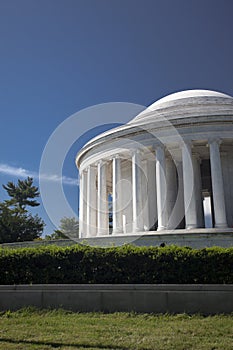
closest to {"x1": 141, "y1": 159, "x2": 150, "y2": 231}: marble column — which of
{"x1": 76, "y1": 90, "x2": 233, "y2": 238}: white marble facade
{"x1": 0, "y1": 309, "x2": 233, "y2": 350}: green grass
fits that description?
{"x1": 76, "y1": 90, "x2": 233, "y2": 238}: white marble facade

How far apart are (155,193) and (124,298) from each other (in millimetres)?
25399

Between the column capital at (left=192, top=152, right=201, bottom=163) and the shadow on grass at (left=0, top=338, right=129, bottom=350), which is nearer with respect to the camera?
the shadow on grass at (left=0, top=338, right=129, bottom=350)

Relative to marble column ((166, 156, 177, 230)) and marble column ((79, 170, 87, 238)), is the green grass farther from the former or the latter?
marble column ((79, 170, 87, 238))

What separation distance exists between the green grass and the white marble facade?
65.3 feet

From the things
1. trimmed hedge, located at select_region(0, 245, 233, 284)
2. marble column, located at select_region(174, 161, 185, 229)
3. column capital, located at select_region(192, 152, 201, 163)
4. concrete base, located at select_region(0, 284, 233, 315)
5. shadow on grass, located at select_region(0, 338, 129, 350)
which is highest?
column capital, located at select_region(192, 152, 201, 163)

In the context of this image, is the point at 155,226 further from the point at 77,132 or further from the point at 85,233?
the point at 77,132

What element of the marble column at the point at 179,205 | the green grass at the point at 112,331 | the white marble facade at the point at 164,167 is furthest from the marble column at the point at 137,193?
the green grass at the point at 112,331

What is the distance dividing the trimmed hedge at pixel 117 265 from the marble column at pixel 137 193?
19433 mm

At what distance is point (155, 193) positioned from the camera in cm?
3700

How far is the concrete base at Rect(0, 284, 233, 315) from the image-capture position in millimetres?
11422

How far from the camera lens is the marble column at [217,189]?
97.5 ft

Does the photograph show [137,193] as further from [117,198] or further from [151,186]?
[151,186]

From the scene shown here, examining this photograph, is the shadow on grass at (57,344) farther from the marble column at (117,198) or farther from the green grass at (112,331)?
the marble column at (117,198)

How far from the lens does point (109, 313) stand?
11.9 m
